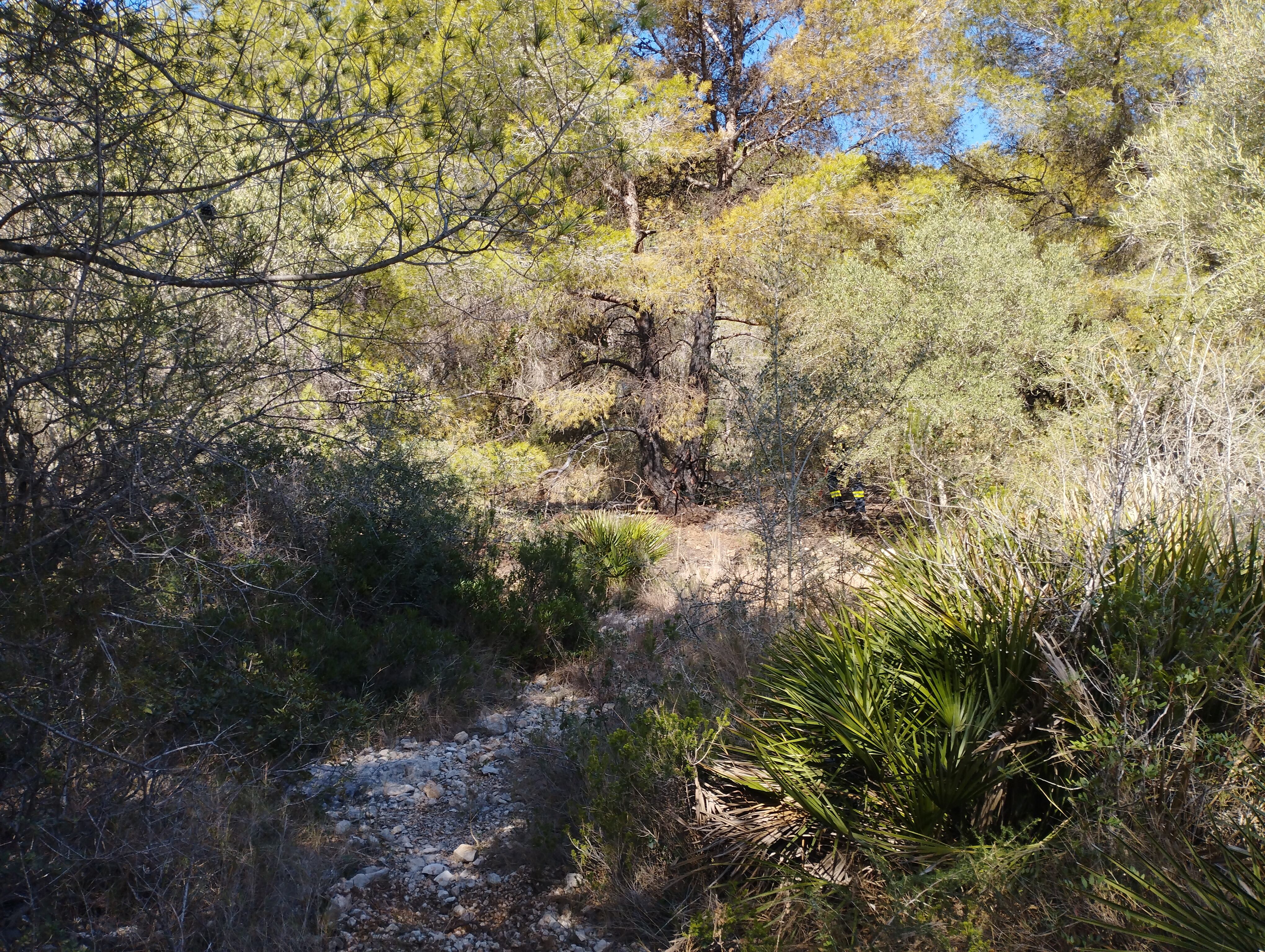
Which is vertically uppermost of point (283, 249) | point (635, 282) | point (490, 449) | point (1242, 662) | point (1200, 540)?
point (635, 282)

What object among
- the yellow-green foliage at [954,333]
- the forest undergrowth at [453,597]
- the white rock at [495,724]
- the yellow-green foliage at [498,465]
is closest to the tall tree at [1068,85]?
the yellow-green foliage at [954,333]

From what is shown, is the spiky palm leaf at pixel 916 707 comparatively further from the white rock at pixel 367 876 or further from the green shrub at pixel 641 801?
the white rock at pixel 367 876

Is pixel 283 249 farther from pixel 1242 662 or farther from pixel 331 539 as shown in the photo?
pixel 1242 662

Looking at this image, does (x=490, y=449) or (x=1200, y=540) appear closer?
(x=1200, y=540)

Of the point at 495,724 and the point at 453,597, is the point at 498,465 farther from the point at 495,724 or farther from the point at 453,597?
the point at 495,724

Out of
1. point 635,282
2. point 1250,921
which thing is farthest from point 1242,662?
point 635,282

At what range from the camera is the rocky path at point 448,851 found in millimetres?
3973

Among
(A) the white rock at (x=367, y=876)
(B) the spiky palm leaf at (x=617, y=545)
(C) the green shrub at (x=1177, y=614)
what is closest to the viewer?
(C) the green shrub at (x=1177, y=614)

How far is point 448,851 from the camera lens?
4766 millimetres

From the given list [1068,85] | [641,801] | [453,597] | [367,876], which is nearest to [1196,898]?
[641,801]

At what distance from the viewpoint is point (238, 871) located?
3.72 meters

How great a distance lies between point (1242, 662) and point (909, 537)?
1.99m

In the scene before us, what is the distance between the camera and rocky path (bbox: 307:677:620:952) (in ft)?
13.0

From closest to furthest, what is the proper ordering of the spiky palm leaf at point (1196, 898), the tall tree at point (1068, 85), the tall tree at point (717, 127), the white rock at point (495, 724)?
1. the spiky palm leaf at point (1196, 898)
2. the white rock at point (495, 724)
3. the tall tree at point (717, 127)
4. the tall tree at point (1068, 85)
